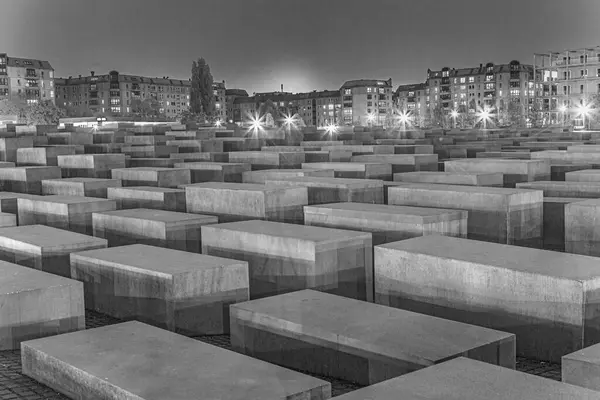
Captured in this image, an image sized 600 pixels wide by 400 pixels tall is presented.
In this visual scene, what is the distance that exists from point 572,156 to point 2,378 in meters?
17.0

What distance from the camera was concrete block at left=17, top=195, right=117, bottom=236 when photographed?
13.7 m

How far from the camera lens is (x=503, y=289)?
7.83 meters

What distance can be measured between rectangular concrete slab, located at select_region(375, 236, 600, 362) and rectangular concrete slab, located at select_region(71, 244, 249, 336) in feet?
6.04

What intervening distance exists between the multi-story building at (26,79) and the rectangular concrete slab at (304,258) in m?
148

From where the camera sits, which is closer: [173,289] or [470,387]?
[470,387]

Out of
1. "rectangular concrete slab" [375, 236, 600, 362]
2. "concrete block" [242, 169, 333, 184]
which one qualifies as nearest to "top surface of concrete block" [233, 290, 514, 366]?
"rectangular concrete slab" [375, 236, 600, 362]

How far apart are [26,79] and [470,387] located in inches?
6573

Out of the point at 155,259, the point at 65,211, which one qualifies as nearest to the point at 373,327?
the point at 155,259

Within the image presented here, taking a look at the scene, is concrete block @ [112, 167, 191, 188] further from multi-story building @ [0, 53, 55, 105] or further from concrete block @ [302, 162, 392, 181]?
multi-story building @ [0, 53, 55, 105]

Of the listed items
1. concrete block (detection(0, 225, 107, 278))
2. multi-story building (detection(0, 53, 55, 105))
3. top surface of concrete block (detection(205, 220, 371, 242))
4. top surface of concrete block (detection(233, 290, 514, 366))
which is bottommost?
top surface of concrete block (detection(233, 290, 514, 366))

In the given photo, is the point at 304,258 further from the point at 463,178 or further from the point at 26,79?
the point at 26,79

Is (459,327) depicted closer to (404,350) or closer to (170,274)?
(404,350)

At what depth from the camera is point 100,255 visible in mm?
9766

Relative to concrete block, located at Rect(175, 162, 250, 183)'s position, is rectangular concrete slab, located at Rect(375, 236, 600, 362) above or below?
below
